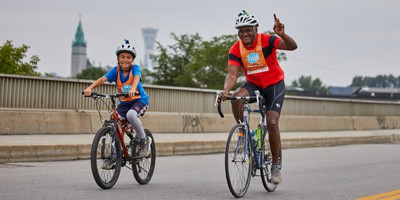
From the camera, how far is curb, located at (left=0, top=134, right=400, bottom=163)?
1305 cm

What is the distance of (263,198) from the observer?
8.84m

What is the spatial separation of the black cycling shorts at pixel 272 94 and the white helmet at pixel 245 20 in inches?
31.9

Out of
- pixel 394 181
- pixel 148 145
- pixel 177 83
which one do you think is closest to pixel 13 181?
pixel 148 145

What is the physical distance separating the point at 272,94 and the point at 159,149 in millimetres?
7279

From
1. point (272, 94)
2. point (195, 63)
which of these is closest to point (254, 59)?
point (272, 94)

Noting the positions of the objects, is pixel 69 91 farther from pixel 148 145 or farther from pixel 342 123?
pixel 342 123

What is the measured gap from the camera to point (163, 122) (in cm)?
2155

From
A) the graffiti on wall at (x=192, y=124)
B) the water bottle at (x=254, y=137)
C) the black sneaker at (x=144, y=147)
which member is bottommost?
the black sneaker at (x=144, y=147)

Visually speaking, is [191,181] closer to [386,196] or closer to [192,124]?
[386,196]

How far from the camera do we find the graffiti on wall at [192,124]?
22.6 meters

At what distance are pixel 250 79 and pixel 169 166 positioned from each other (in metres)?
4.40

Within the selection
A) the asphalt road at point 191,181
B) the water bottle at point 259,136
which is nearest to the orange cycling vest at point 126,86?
the asphalt road at point 191,181

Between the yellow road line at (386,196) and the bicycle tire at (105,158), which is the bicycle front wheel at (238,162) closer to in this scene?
the yellow road line at (386,196)

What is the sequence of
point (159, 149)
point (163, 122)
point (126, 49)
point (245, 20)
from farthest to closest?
point (163, 122) → point (159, 149) → point (126, 49) → point (245, 20)
